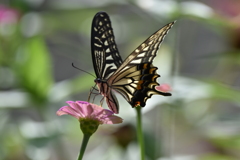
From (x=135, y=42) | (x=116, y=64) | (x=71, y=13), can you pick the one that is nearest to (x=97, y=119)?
(x=116, y=64)

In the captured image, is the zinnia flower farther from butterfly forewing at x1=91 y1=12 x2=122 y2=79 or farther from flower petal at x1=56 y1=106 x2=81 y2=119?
butterfly forewing at x1=91 y1=12 x2=122 y2=79

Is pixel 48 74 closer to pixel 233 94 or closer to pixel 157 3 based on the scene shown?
pixel 157 3

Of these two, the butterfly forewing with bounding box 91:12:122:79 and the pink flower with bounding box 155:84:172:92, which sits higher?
the butterfly forewing with bounding box 91:12:122:79

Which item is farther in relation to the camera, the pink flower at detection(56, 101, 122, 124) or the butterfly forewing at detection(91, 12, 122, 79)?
the butterfly forewing at detection(91, 12, 122, 79)

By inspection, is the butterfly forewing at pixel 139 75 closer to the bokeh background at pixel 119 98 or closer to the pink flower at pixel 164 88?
the pink flower at pixel 164 88

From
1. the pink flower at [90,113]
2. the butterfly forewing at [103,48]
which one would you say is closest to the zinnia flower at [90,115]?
the pink flower at [90,113]

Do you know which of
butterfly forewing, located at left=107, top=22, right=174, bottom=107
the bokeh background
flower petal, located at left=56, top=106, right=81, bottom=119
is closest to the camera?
flower petal, located at left=56, top=106, right=81, bottom=119

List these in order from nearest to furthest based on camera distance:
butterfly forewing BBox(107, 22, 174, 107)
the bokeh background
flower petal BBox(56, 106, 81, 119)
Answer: flower petal BBox(56, 106, 81, 119), butterfly forewing BBox(107, 22, 174, 107), the bokeh background

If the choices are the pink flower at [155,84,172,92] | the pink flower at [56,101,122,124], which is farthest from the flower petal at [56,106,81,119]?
the pink flower at [155,84,172,92]
